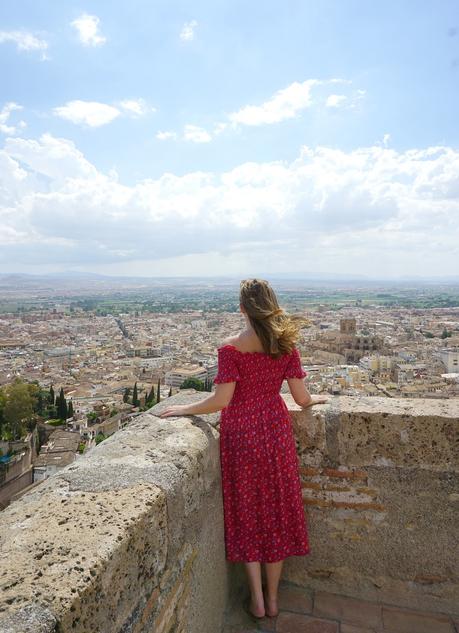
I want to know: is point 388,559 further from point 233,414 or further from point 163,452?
point 163,452

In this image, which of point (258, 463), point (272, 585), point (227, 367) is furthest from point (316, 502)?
point (227, 367)

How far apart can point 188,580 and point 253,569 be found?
17.4 inches

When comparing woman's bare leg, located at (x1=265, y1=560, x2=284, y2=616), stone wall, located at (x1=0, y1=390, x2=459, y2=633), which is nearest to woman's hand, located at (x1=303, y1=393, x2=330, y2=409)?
stone wall, located at (x1=0, y1=390, x2=459, y2=633)

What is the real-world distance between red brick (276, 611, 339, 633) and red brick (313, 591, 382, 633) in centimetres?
5

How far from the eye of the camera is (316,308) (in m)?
85.4

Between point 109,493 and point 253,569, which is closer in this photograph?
point 109,493

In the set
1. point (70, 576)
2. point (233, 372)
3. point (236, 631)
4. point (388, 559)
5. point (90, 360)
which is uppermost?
point (233, 372)

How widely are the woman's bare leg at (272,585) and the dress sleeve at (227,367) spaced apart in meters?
0.76

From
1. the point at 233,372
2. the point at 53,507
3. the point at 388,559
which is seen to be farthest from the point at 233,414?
the point at 388,559

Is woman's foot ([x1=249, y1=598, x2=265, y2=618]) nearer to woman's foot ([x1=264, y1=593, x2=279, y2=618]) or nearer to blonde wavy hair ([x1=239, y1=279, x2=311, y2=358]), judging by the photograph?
woman's foot ([x1=264, y1=593, x2=279, y2=618])

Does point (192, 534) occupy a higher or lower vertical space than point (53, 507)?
lower

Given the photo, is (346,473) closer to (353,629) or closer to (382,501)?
(382,501)

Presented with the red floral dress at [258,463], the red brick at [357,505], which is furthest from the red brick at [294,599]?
the red brick at [357,505]

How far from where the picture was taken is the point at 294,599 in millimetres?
2039
